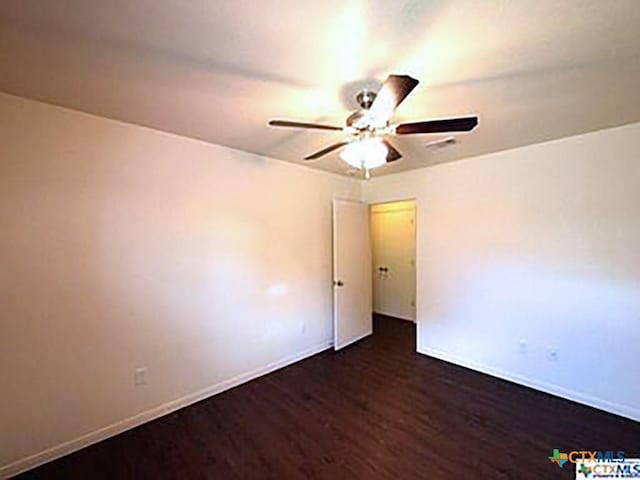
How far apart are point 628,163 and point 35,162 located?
4601 millimetres

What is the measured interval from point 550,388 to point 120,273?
4.08 m

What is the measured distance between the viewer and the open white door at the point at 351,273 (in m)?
4.37

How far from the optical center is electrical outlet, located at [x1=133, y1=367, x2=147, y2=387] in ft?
8.61

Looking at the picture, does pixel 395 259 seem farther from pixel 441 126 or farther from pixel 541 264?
pixel 441 126

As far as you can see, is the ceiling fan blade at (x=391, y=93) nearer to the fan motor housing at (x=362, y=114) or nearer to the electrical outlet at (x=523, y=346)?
the fan motor housing at (x=362, y=114)

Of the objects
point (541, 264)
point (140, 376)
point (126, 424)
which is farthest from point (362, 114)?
point (126, 424)

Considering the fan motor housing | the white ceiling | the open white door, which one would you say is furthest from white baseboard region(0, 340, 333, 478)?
the fan motor housing

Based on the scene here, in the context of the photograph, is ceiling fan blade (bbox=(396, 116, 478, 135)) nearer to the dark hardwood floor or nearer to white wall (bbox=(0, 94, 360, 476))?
white wall (bbox=(0, 94, 360, 476))

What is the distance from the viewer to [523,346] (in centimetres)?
331

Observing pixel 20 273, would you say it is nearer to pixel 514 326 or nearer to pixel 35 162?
pixel 35 162

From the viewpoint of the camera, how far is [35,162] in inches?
85.4

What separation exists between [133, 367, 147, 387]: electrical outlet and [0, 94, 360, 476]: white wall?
0.04m

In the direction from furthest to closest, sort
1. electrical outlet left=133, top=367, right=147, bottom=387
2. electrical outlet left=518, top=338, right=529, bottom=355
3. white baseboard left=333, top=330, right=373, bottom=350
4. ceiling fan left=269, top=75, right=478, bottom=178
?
1. white baseboard left=333, top=330, right=373, bottom=350
2. electrical outlet left=518, top=338, right=529, bottom=355
3. electrical outlet left=133, top=367, right=147, bottom=387
4. ceiling fan left=269, top=75, right=478, bottom=178

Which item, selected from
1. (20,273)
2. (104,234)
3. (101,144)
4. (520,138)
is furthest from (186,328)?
(520,138)
